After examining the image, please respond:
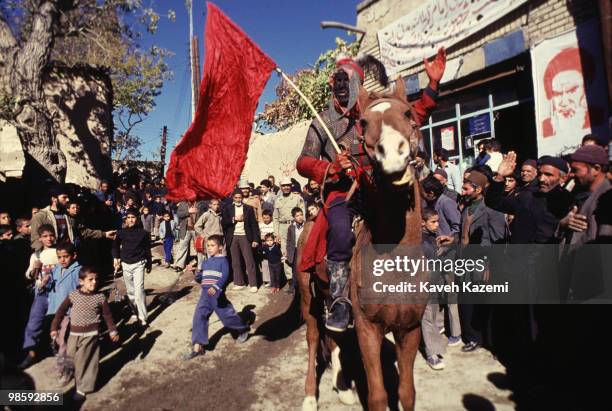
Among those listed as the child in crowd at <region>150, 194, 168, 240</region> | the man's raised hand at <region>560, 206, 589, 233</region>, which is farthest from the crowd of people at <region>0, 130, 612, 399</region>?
the child in crowd at <region>150, 194, 168, 240</region>

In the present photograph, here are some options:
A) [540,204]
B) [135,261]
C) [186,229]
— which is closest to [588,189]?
[540,204]

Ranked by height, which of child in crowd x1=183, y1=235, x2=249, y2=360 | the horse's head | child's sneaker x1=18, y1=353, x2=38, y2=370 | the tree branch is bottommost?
child's sneaker x1=18, y1=353, x2=38, y2=370

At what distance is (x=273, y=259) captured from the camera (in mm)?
9984

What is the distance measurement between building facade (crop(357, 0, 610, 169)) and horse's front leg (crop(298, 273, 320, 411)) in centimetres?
663

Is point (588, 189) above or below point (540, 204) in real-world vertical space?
above

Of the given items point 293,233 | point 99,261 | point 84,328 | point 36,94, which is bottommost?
point 84,328

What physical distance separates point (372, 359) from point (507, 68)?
350 inches

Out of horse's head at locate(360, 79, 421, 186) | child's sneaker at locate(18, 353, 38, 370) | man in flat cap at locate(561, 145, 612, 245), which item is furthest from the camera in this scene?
child's sneaker at locate(18, 353, 38, 370)

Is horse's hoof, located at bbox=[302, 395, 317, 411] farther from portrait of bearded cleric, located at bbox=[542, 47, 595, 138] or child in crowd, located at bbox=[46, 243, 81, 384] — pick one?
portrait of bearded cleric, located at bbox=[542, 47, 595, 138]

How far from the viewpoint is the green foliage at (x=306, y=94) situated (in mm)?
16219

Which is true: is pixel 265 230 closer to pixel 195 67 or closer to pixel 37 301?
pixel 37 301

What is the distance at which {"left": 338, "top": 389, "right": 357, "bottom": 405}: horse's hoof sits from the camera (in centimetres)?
458

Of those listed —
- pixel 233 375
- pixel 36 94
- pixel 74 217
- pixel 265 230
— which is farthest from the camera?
pixel 36 94

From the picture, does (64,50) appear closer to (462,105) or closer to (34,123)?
(34,123)
